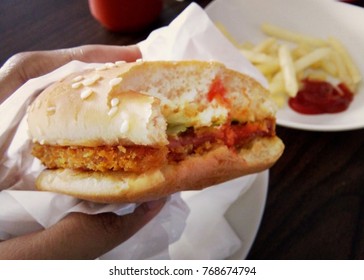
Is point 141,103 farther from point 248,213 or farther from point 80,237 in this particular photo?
point 248,213

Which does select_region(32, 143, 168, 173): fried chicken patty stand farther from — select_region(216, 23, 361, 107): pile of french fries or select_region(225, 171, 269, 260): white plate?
select_region(216, 23, 361, 107): pile of french fries

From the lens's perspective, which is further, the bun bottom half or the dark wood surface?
the dark wood surface

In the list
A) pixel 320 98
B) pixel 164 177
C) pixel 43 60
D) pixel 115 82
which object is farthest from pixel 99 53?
pixel 320 98

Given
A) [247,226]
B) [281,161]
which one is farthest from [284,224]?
[281,161]

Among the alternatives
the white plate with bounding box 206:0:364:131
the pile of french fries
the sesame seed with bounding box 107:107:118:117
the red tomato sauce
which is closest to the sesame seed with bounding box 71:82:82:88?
the sesame seed with bounding box 107:107:118:117

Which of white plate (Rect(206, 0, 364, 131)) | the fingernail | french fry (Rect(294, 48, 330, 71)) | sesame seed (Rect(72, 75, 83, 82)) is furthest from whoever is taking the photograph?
white plate (Rect(206, 0, 364, 131))

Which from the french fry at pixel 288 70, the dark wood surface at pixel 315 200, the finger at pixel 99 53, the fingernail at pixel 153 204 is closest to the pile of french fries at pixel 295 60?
the french fry at pixel 288 70

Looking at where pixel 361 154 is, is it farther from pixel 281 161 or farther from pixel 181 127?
pixel 181 127
